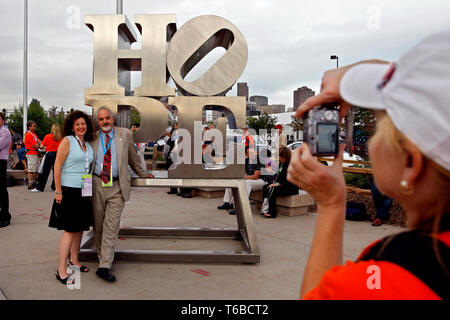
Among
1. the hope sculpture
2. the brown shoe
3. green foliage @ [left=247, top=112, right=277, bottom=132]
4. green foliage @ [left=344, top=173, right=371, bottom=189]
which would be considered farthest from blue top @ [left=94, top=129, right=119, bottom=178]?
green foliage @ [left=247, top=112, right=277, bottom=132]

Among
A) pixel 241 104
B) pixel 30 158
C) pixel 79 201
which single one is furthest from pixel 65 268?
pixel 30 158

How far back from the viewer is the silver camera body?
1.19 meters

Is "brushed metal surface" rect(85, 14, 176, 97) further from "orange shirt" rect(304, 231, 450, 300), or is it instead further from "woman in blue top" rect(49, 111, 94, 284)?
"orange shirt" rect(304, 231, 450, 300)

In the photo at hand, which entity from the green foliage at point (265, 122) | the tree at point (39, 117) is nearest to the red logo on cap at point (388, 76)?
the green foliage at point (265, 122)

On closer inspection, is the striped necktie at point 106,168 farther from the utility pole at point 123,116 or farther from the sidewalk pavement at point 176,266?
the sidewalk pavement at point 176,266

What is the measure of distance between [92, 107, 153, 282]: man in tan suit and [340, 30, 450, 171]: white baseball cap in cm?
394

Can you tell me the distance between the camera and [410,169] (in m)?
0.77

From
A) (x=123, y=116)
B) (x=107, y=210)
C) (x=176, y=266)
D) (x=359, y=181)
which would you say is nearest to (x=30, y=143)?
(x=123, y=116)

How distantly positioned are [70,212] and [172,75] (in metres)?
2.05

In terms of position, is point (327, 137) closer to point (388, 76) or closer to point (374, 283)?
point (388, 76)

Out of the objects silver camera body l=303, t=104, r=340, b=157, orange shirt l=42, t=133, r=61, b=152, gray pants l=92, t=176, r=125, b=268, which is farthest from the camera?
orange shirt l=42, t=133, r=61, b=152

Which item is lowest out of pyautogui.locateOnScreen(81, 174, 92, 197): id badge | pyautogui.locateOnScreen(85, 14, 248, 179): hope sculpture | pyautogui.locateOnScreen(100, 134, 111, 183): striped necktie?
pyautogui.locateOnScreen(81, 174, 92, 197): id badge

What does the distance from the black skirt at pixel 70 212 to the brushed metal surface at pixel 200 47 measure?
1.85 metres

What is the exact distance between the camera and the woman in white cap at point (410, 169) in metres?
0.69
